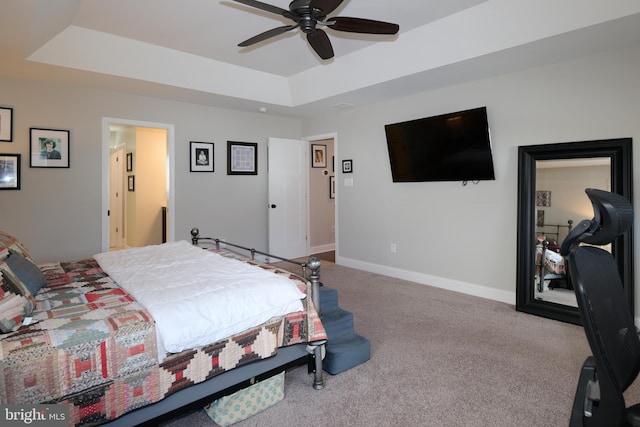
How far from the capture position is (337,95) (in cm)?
464

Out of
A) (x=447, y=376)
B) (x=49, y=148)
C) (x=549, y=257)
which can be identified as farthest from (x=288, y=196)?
(x=447, y=376)

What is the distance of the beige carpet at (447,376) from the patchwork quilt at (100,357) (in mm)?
429

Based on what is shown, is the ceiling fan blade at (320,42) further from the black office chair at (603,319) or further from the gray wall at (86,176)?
the gray wall at (86,176)

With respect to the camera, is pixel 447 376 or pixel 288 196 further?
pixel 288 196

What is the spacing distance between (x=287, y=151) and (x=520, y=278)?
12.6 feet

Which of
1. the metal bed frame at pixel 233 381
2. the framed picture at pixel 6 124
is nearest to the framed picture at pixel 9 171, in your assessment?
the framed picture at pixel 6 124

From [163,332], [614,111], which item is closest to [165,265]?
[163,332]

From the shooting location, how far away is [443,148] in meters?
4.25

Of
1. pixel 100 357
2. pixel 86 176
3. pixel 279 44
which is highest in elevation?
pixel 279 44

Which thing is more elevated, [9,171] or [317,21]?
[317,21]

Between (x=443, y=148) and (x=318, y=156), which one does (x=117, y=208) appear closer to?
(x=318, y=156)

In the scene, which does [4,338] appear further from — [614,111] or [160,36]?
[614,111]

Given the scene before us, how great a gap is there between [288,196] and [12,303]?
15.1ft

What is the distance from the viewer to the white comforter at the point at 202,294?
5.74ft
